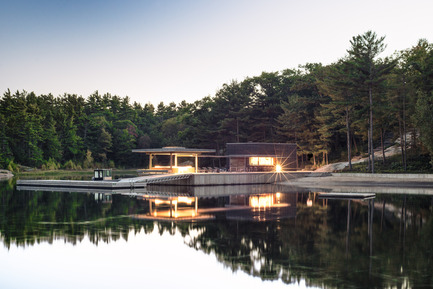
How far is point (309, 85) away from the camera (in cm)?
6222

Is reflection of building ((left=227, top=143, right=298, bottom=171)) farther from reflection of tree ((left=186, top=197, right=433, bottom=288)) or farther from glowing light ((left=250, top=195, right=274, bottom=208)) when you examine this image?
reflection of tree ((left=186, top=197, right=433, bottom=288))

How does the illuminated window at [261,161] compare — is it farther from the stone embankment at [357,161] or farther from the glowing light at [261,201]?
the glowing light at [261,201]

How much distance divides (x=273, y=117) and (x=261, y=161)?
23266 millimetres

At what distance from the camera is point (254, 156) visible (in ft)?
157

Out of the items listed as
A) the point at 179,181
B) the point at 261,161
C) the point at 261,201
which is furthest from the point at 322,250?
the point at 261,161

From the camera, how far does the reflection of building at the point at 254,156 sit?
4788 centimetres

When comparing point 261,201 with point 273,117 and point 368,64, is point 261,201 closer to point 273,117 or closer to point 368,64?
point 368,64

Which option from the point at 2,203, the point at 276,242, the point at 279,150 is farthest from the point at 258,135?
the point at 276,242

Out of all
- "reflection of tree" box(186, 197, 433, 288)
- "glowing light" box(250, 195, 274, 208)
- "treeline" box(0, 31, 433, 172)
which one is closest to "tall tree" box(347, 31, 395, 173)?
"treeline" box(0, 31, 433, 172)

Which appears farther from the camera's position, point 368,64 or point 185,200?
point 368,64

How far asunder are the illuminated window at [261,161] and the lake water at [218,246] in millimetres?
22931

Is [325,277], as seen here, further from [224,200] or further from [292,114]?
[292,114]

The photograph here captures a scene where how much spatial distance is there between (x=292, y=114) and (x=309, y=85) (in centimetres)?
626

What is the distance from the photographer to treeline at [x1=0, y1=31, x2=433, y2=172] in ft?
146
